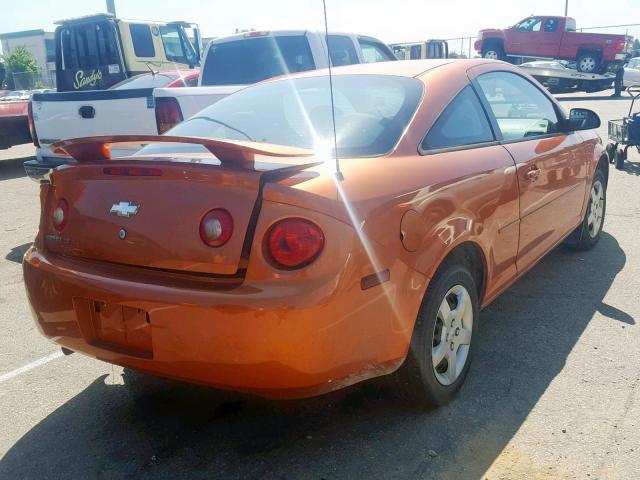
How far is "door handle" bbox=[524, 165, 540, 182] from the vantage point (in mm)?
3477

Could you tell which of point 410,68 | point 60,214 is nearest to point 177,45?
point 410,68

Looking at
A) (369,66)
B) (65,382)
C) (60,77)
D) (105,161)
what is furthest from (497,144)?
(60,77)

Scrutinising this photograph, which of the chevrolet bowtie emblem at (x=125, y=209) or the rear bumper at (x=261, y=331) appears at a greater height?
the chevrolet bowtie emblem at (x=125, y=209)

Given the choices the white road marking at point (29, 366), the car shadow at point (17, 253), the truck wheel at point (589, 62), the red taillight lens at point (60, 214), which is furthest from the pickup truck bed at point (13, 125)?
the truck wheel at point (589, 62)

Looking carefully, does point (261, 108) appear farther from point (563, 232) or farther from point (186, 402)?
point (563, 232)

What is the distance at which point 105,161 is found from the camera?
8.68 feet

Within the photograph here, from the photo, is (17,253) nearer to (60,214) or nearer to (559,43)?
(60,214)

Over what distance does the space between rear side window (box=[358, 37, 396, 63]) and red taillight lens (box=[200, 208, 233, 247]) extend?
653 centimetres

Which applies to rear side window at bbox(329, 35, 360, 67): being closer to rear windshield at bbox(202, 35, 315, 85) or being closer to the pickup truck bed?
rear windshield at bbox(202, 35, 315, 85)

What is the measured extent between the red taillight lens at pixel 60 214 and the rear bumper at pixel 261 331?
30 centimetres

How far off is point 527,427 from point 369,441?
684 mm

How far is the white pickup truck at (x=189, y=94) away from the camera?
6016 millimetres

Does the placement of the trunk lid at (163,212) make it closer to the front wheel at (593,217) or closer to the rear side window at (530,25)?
the front wheel at (593,217)

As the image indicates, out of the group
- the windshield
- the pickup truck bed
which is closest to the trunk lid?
the pickup truck bed
